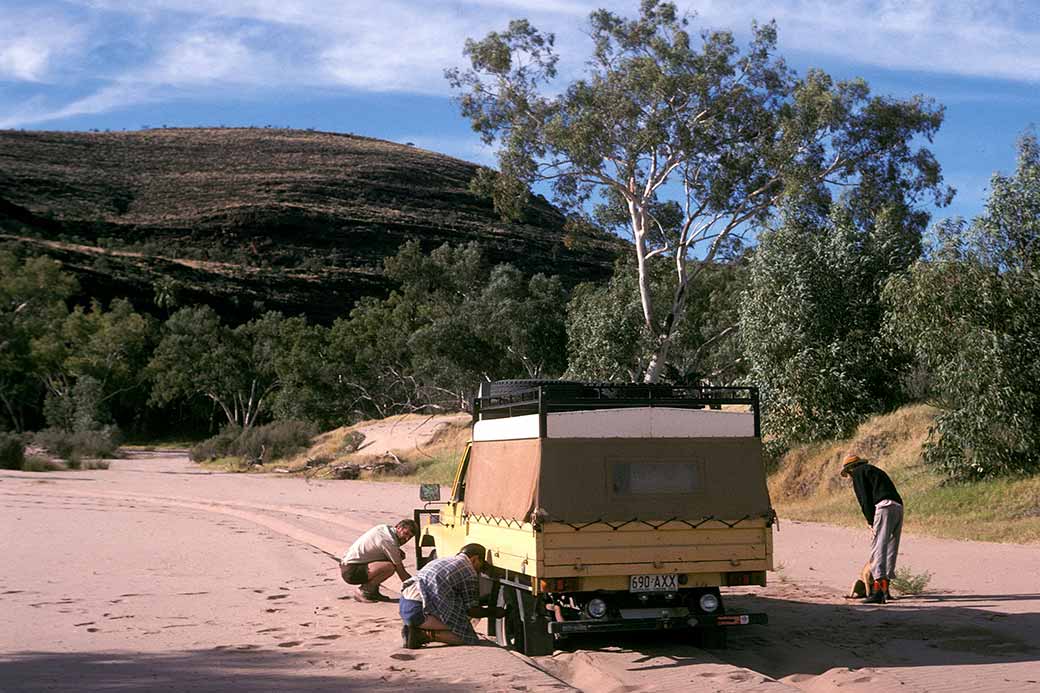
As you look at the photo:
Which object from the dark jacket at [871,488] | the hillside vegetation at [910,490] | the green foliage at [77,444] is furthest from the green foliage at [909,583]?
the green foliage at [77,444]

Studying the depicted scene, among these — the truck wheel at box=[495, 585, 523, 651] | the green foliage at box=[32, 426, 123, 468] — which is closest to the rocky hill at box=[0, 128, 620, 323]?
the green foliage at box=[32, 426, 123, 468]

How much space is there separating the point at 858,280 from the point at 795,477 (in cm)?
527

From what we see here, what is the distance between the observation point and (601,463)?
32.0 ft

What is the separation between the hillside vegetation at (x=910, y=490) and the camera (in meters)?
19.4

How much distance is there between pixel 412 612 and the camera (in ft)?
33.2

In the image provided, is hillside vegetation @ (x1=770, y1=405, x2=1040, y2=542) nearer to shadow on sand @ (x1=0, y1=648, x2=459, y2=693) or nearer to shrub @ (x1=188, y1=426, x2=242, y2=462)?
shadow on sand @ (x1=0, y1=648, x2=459, y2=693)

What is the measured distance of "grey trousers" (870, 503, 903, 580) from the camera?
12.6 m

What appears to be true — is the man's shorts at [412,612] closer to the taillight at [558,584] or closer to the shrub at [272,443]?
the taillight at [558,584]

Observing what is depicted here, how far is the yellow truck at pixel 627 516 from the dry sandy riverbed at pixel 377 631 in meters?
0.45

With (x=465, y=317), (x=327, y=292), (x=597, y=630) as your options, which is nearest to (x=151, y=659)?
(x=597, y=630)

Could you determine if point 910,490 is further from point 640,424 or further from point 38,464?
point 38,464

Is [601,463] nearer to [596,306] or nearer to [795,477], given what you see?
[795,477]

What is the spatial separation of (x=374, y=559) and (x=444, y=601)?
2.98m

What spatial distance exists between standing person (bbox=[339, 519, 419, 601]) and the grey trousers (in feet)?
17.4
